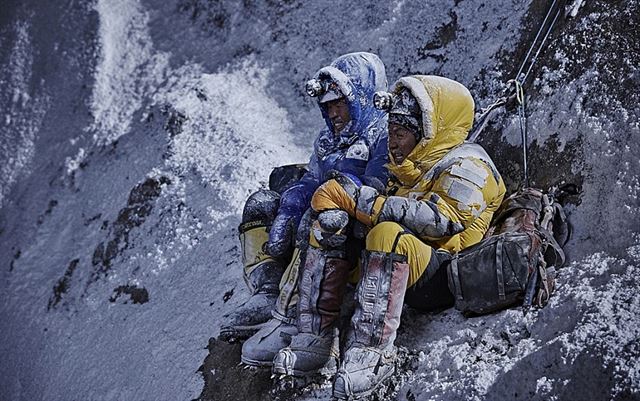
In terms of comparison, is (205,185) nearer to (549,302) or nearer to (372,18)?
(372,18)

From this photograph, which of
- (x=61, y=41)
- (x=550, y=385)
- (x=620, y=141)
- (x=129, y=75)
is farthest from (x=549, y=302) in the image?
(x=61, y=41)

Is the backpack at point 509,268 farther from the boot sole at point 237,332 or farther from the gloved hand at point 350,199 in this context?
the boot sole at point 237,332

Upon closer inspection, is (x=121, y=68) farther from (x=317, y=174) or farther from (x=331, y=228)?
(x=331, y=228)

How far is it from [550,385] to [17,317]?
17.4ft

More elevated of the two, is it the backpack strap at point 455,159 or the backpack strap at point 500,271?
the backpack strap at point 455,159

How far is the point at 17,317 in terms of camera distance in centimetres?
759

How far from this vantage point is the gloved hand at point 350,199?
14.1 feet

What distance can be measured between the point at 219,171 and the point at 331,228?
9.65ft

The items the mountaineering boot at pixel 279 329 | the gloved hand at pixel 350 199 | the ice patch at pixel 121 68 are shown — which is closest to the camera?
the gloved hand at pixel 350 199

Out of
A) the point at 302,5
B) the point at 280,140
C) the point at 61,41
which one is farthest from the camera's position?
the point at 61,41

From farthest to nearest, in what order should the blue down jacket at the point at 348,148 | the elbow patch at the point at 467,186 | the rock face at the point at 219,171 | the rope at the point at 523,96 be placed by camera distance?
1. the rope at the point at 523,96
2. the blue down jacket at the point at 348,148
3. the elbow patch at the point at 467,186
4. the rock face at the point at 219,171

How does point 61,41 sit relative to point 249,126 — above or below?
above

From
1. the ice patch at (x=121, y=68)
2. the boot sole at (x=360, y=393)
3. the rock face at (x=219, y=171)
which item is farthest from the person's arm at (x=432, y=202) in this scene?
the ice patch at (x=121, y=68)

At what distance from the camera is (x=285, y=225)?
502 centimetres
